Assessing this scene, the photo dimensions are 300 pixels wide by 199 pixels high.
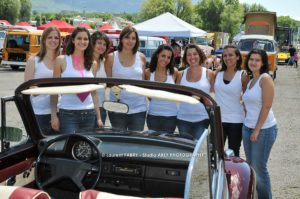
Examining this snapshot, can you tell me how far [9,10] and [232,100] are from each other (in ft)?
233

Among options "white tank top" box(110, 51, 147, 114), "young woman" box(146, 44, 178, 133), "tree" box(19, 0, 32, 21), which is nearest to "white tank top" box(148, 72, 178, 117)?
"young woman" box(146, 44, 178, 133)

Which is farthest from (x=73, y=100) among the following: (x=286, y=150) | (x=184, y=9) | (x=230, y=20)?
(x=184, y=9)

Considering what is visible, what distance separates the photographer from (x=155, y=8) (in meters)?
92.2

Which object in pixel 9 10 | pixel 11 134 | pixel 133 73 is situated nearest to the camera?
pixel 11 134

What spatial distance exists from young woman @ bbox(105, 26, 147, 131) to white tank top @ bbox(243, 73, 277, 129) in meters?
1.13

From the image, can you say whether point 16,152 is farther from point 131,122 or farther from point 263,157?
point 263,157

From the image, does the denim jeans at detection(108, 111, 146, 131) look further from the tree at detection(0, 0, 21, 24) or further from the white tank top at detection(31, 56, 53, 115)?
the tree at detection(0, 0, 21, 24)

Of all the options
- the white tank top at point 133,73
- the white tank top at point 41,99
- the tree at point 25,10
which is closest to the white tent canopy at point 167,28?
the white tank top at point 133,73

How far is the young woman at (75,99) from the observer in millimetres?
4414

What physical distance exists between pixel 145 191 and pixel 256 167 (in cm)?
→ 171

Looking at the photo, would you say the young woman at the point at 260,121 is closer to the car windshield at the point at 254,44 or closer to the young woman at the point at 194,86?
the young woman at the point at 194,86

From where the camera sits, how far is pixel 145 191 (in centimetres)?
321

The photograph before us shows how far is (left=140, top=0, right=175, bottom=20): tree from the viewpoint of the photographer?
299ft

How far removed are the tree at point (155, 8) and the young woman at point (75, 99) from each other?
87763mm
